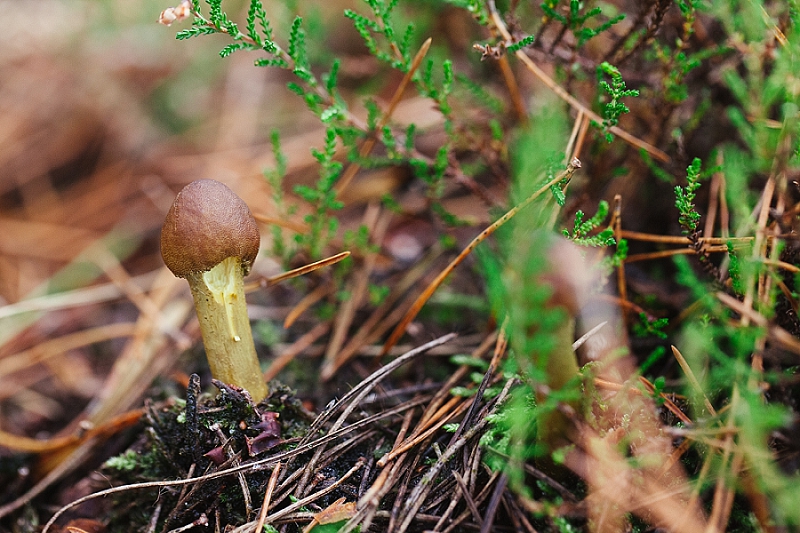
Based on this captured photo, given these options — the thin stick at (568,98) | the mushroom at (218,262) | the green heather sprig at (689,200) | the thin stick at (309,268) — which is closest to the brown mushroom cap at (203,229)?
the mushroom at (218,262)

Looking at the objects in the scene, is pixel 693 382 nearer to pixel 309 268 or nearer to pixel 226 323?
pixel 309 268

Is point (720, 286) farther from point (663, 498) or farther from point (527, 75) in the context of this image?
point (527, 75)

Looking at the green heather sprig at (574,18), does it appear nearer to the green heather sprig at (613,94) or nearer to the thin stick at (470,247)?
the green heather sprig at (613,94)

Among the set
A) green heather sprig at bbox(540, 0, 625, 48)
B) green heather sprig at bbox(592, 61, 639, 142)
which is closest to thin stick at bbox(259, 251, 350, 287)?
green heather sprig at bbox(592, 61, 639, 142)

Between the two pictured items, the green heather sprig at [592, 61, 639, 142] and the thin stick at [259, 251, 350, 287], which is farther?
the thin stick at [259, 251, 350, 287]

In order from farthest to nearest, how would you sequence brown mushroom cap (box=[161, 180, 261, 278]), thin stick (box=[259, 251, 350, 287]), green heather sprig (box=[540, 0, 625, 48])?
thin stick (box=[259, 251, 350, 287])
green heather sprig (box=[540, 0, 625, 48])
brown mushroom cap (box=[161, 180, 261, 278])

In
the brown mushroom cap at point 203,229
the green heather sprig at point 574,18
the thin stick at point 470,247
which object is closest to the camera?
the brown mushroom cap at point 203,229

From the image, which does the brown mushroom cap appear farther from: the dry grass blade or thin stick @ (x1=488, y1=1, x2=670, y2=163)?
the dry grass blade
